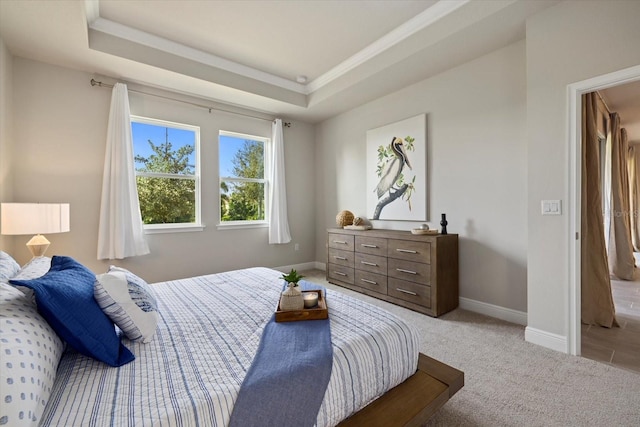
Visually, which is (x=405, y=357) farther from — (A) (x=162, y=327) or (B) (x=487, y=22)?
(B) (x=487, y=22)

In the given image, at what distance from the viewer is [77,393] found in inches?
36.7

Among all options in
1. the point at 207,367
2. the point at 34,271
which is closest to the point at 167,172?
the point at 34,271

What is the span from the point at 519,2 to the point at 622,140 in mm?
3959

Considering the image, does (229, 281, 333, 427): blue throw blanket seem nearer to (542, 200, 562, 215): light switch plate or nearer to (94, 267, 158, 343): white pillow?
(94, 267, 158, 343): white pillow

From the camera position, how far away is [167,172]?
386 centimetres

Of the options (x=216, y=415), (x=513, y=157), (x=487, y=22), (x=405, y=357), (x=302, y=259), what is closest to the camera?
(x=216, y=415)

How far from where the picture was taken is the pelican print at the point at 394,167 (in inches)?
148

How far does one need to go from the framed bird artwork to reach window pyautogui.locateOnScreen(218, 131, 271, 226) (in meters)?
1.74

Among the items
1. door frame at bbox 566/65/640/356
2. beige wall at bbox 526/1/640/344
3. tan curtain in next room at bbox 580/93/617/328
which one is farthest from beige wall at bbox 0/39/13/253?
tan curtain in next room at bbox 580/93/617/328

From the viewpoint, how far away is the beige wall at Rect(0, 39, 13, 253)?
8.52 feet

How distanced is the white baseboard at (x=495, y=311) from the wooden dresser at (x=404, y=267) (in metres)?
0.11

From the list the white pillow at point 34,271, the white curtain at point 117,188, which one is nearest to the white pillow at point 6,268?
the white pillow at point 34,271

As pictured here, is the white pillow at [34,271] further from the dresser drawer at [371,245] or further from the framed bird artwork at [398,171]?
the framed bird artwork at [398,171]

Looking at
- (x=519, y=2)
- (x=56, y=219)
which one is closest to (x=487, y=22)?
(x=519, y=2)
